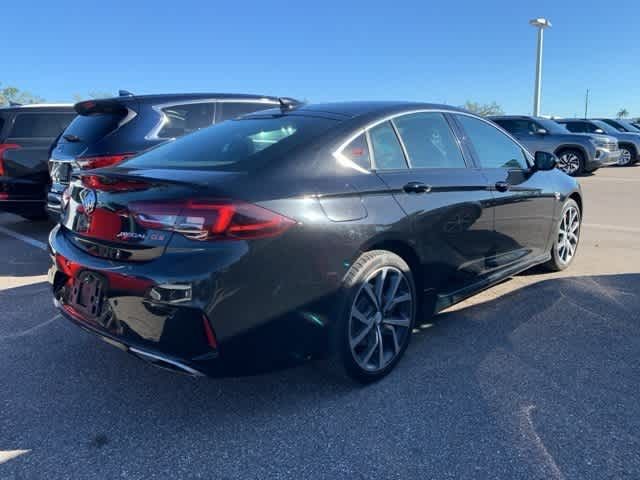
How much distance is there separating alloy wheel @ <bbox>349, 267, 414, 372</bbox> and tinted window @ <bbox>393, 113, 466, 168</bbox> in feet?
2.49

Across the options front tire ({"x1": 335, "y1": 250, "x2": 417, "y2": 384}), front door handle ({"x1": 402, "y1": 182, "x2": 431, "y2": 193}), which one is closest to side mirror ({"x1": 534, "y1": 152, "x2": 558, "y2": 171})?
front door handle ({"x1": 402, "y1": 182, "x2": 431, "y2": 193})

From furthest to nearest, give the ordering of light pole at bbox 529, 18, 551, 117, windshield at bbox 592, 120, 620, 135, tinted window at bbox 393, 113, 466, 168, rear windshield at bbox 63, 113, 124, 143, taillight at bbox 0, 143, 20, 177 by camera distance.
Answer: light pole at bbox 529, 18, 551, 117 < windshield at bbox 592, 120, 620, 135 < taillight at bbox 0, 143, 20, 177 < rear windshield at bbox 63, 113, 124, 143 < tinted window at bbox 393, 113, 466, 168

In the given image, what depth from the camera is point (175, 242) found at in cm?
229

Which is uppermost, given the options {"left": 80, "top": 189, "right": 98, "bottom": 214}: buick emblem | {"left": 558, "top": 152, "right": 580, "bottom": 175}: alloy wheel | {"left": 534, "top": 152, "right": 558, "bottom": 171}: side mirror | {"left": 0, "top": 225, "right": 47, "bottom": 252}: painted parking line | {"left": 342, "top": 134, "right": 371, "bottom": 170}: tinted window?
{"left": 342, "top": 134, "right": 371, "bottom": 170}: tinted window

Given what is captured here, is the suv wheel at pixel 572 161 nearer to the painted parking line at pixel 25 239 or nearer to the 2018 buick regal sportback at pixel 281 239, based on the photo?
the 2018 buick regal sportback at pixel 281 239

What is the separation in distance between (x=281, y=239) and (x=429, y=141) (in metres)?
1.52

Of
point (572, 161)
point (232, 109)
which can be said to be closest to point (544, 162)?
point (232, 109)

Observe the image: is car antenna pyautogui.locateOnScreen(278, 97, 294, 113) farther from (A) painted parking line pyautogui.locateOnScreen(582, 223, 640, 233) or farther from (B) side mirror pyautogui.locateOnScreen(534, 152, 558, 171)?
(A) painted parking line pyautogui.locateOnScreen(582, 223, 640, 233)

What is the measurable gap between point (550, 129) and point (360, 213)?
45.8 feet

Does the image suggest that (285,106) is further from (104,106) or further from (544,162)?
(104,106)

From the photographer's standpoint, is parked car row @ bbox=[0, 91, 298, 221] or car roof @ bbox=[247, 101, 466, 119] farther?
parked car row @ bbox=[0, 91, 298, 221]

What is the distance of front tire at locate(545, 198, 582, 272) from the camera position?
4891 mm

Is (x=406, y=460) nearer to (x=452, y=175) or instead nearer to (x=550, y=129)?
(x=452, y=175)

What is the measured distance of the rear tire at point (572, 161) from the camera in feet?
47.3
